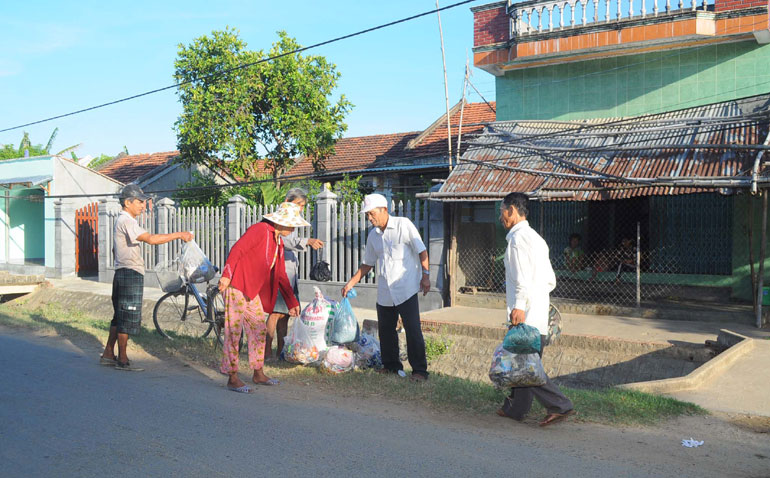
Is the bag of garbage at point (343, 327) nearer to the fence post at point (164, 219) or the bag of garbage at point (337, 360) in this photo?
the bag of garbage at point (337, 360)

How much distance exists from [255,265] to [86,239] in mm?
16263

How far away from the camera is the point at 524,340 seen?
4754mm

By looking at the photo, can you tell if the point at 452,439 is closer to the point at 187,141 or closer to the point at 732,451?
the point at 732,451

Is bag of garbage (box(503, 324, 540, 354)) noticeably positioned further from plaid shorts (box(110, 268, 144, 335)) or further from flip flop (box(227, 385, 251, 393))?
plaid shorts (box(110, 268, 144, 335))

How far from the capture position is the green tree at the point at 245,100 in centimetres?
1739

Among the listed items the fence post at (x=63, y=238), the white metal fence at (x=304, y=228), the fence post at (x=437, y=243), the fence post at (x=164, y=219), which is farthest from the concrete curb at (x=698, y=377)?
the fence post at (x=63, y=238)

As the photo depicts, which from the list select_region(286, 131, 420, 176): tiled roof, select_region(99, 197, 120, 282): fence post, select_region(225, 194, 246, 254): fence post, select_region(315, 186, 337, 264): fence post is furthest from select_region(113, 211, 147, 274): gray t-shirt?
select_region(286, 131, 420, 176): tiled roof

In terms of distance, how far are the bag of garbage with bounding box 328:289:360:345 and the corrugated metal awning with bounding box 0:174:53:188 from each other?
678 inches

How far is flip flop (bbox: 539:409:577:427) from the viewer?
4883 mm

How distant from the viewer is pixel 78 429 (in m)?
4.60

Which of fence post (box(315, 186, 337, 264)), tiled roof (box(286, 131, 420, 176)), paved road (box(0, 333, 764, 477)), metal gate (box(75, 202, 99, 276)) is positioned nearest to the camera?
paved road (box(0, 333, 764, 477))

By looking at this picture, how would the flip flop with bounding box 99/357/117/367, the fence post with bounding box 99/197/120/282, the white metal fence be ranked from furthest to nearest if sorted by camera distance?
the fence post with bounding box 99/197/120/282
the white metal fence
the flip flop with bounding box 99/357/117/367

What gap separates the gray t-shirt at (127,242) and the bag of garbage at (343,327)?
2.11 m

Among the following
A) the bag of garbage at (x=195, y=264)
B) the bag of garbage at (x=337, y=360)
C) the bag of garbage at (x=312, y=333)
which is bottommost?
the bag of garbage at (x=337, y=360)
